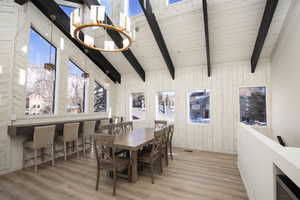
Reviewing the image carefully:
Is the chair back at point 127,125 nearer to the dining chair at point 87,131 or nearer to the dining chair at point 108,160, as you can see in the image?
the dining chair at point 87,131

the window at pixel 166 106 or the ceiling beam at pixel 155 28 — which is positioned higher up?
the ceiling beam at pixel 155 28

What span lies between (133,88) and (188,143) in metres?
3.15

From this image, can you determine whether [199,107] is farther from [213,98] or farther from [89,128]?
[89,128]

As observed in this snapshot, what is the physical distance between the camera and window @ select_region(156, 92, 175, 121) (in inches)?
217

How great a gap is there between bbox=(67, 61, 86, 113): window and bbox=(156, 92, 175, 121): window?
2.88 metres

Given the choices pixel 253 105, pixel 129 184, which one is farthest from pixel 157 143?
pixel 253 105

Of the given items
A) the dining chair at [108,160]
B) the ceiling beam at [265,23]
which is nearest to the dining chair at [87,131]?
the dining chair at [108,160]

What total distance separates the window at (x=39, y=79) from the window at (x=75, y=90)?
527mm

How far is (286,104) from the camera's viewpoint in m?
3.09

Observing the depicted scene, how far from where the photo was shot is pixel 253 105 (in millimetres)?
4391

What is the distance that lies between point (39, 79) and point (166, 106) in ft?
13.7

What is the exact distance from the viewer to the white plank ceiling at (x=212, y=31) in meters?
3.14

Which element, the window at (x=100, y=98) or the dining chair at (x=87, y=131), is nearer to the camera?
the dining chair at (x=87, y=131)

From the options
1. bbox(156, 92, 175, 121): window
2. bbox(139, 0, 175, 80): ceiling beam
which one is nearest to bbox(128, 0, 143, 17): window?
bbox(139, 0, 175, 80): ceiling beam
